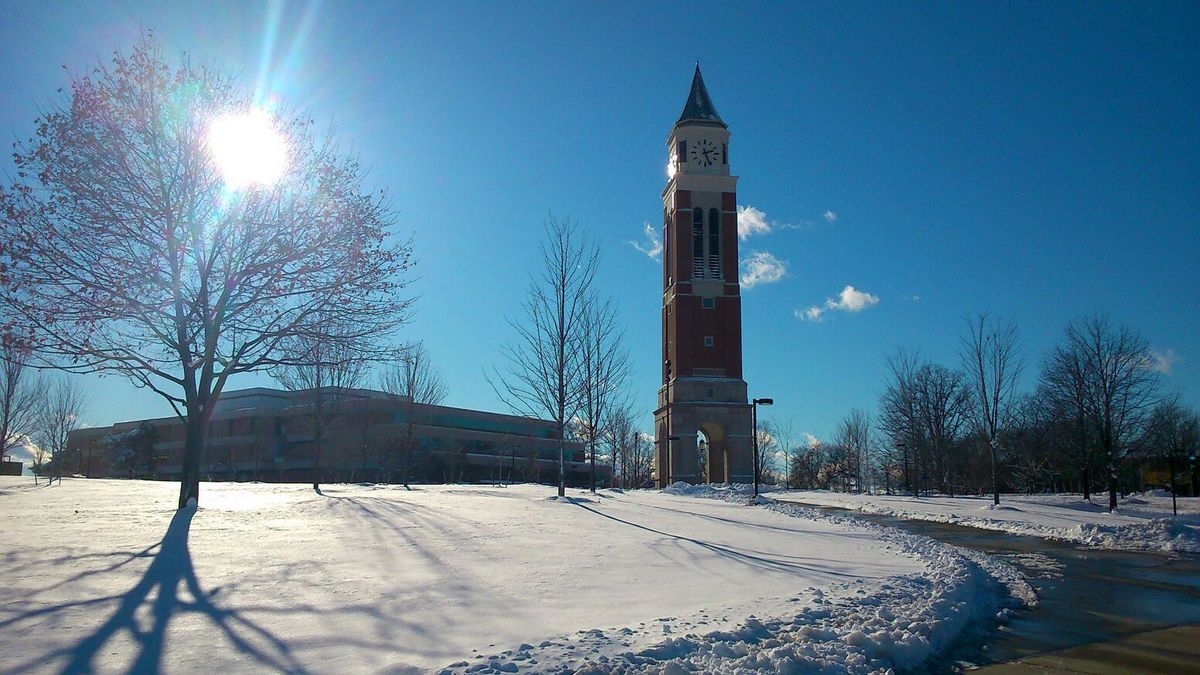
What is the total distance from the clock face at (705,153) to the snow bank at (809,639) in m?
52.8

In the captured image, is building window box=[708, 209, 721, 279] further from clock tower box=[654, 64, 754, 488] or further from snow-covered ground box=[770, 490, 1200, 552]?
snow-covered ground box=[770, 490, 1200, 552]

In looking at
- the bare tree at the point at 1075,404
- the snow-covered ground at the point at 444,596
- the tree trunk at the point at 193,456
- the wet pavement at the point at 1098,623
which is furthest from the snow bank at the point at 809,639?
the bare tree at the point at 1075,404

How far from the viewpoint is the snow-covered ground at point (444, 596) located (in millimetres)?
5488

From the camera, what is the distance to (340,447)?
62.2 m

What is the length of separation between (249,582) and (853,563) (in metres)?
8.18

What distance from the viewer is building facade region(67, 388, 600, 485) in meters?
62.1

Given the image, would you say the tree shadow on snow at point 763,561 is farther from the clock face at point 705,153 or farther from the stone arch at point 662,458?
the clock face at point 705,153

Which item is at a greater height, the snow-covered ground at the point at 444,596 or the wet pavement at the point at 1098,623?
the snow-covered ground at the point at 444,596

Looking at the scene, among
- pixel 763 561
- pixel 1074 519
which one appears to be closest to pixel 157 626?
pixel 763 561

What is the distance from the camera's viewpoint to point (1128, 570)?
13406 mm

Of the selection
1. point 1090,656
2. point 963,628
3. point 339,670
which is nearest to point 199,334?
point 339,670

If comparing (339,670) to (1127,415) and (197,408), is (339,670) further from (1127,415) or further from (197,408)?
(1127,415)

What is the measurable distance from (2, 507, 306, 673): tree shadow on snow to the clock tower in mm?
47910

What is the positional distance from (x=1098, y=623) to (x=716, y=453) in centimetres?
4944
